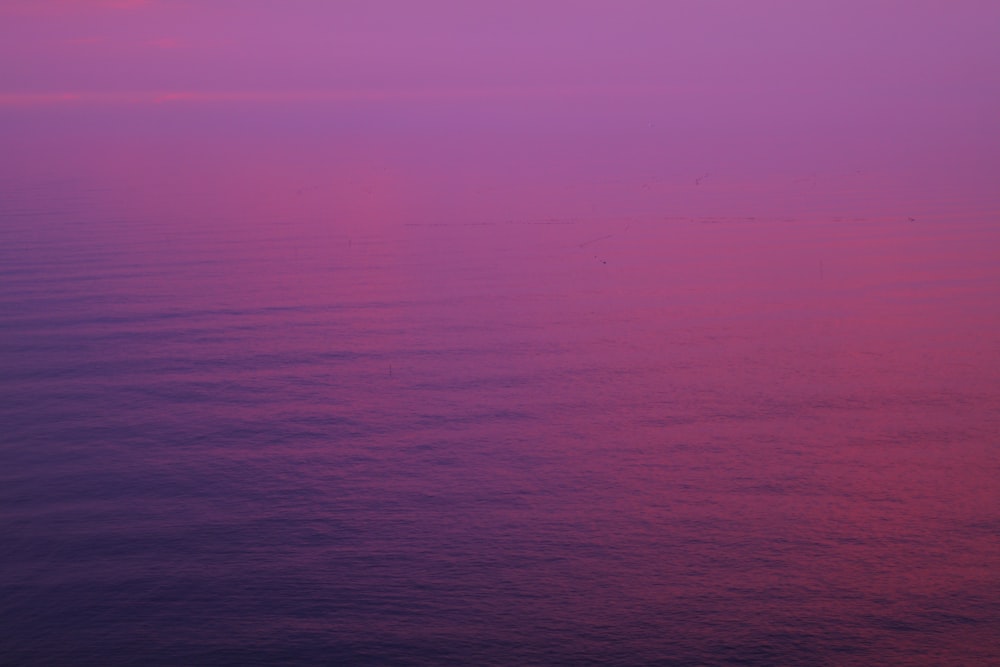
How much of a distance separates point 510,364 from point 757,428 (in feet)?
16.2

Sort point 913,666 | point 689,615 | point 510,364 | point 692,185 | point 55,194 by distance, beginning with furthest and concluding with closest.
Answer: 1. point 55,194
2. point 692,185
3. point 510,364
4. point 689,615
5. point 913,666

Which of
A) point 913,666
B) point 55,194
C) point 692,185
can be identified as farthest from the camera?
point 55,194

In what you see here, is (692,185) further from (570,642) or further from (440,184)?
(570,642)

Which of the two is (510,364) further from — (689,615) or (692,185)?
(692,185)

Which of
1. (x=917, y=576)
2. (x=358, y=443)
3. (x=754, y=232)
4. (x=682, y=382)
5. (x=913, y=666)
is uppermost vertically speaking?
(x=754, y=232)

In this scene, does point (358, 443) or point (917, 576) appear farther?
point (358, 443)

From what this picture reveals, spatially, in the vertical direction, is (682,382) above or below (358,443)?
above

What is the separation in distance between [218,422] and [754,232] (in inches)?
762

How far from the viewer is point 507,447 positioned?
1565 cm

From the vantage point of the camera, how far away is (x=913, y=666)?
1017cm

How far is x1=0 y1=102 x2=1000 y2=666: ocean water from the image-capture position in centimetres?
1110

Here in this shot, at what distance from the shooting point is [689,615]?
11109mm

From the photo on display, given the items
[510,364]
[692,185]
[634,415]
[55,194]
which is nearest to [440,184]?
[692,185]

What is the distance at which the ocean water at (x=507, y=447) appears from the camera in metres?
11.1
